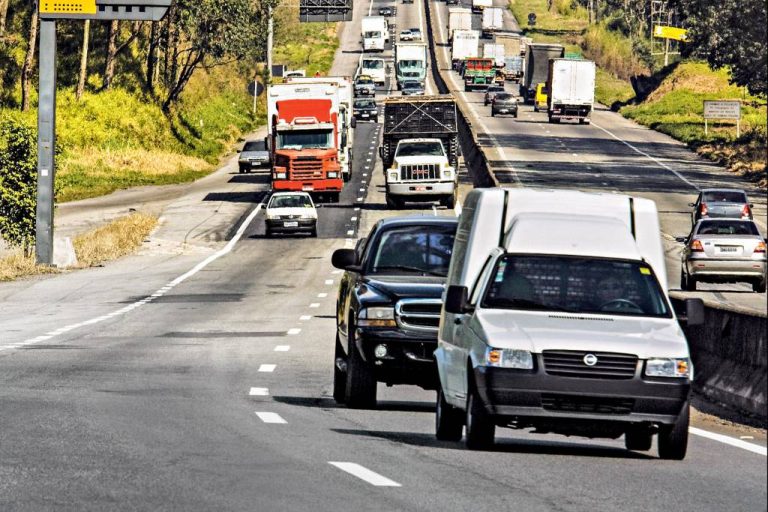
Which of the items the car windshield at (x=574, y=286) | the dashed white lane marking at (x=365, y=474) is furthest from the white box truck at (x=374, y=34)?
the dashed white lane marking at (x=365, y=474)

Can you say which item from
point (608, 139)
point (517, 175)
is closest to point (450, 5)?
point (608, 139)

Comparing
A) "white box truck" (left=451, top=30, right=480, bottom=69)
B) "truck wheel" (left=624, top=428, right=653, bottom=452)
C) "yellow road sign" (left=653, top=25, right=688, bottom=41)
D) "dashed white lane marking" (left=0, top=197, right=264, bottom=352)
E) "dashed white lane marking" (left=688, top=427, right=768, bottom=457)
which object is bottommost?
"dashed white lane marking" (left=0, top=197, right=264, bottom=352)

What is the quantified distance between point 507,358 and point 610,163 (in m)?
73.8

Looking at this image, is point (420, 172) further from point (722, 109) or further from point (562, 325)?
point (562, 325)

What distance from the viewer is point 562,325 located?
1245 cm

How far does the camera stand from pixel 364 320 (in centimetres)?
1642

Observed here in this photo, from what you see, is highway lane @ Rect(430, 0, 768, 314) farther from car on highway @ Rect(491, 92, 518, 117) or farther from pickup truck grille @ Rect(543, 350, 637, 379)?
pickup truck grille @ Rect(543, 350, 637, 379)

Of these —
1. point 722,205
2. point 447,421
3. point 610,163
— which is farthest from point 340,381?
point 610,163

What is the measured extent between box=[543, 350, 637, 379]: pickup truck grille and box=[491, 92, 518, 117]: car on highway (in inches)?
4055

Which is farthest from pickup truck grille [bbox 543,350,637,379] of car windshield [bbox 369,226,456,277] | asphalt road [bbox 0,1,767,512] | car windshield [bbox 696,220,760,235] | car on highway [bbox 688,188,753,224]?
car on highway [bbox 688,188,753,224]

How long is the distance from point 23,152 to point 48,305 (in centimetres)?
1532

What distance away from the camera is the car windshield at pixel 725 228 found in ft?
134

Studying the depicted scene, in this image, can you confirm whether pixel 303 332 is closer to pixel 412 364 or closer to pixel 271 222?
pixel 412 364

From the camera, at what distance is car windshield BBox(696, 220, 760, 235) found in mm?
40875
